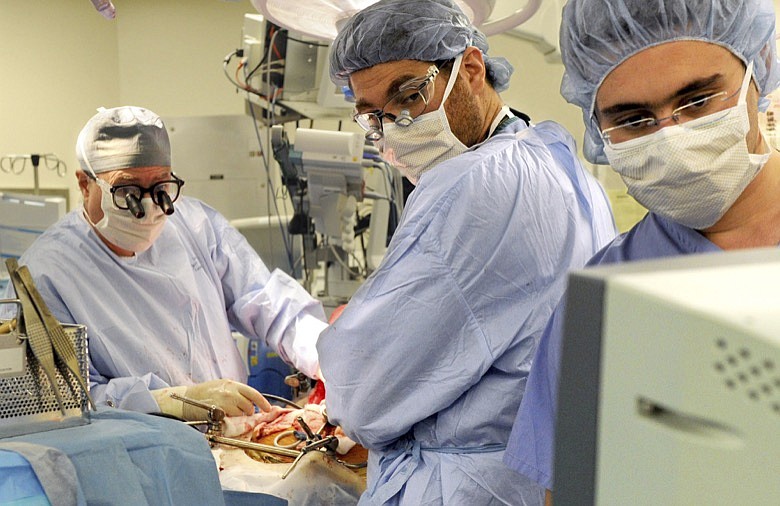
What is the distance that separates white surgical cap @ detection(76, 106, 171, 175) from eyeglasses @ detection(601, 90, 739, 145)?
4.96 ft

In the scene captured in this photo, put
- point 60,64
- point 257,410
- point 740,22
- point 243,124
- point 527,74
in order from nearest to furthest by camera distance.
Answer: point 740,22 < point 257,410 < point 527,74 < point 243,124 < point 60,64

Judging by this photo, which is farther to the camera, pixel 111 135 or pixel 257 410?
pixel 111 135

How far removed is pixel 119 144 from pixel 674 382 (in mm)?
2029

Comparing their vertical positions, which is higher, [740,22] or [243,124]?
[740,22]

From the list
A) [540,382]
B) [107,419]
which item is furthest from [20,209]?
[540,382]

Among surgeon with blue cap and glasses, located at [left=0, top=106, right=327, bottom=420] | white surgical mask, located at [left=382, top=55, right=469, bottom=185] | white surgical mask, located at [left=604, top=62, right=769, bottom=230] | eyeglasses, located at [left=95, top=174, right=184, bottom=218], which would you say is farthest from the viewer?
eyeglasses, located at [left=95, top=174, right=184, bottom=218]

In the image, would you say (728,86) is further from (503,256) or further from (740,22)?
(503,256)

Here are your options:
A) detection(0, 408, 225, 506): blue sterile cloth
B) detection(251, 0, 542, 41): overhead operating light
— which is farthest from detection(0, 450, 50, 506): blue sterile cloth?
detection(251, 0, 542, 41): overhead operating light

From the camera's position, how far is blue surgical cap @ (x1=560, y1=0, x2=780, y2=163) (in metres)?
0.99

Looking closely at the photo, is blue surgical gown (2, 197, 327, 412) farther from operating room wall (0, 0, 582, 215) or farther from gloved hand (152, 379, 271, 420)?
operating room wall (0, 0, 582, 215)

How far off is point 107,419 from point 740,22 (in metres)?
1.10

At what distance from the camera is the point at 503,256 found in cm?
125

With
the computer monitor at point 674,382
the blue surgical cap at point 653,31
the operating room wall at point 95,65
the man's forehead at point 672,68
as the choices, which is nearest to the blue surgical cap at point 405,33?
the blue surgical cap at point 653,31

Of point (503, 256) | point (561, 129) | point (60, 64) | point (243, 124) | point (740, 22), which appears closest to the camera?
point (740, 22)
